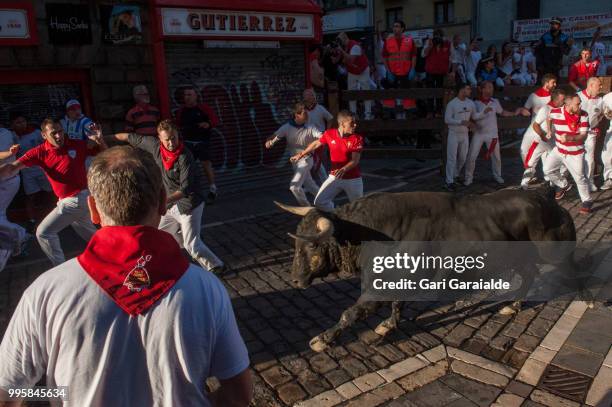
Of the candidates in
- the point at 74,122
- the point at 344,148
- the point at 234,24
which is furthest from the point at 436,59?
the point at 74,122

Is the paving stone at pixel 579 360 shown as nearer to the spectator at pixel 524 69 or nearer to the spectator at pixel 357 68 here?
the spectator at pixel 357 68

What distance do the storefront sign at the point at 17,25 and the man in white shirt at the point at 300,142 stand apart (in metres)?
4.40

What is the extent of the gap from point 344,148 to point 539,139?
4530mm

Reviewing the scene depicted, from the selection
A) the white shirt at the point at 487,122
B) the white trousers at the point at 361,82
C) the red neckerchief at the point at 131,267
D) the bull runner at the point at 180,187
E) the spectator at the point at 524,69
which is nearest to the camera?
the red neckerchief at the point at 131,267

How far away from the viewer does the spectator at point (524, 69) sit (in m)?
16.8

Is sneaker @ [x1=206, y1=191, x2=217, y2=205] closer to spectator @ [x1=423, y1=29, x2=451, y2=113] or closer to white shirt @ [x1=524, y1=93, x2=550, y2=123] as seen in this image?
white shirt @ [x1=524, y1=93, x2=550, y2=123]

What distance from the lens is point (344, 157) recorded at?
7535 millimetres

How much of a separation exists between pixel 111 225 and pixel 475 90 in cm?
1173

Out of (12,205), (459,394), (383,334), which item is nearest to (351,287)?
(383,334)

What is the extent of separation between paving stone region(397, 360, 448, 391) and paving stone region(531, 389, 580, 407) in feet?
2.37

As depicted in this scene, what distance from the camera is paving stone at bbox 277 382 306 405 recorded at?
4090 mm

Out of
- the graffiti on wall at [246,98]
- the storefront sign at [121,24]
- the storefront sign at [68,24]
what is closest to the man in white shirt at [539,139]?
the graffiti on wall at [246,98]

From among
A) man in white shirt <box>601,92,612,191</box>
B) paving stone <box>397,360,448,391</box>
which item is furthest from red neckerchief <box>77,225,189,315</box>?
man in white shirt <box>601,92,612,191</box>

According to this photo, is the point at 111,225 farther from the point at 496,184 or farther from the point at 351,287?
the point at 496,184
